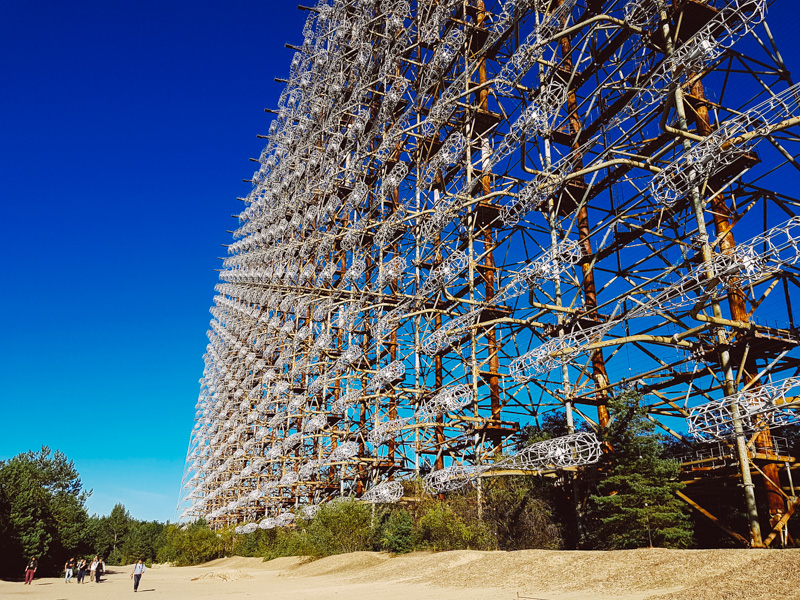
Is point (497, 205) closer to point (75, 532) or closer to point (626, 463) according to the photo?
point (626, 463)

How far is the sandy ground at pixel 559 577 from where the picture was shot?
9617mm

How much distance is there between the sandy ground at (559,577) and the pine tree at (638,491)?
3.67ft

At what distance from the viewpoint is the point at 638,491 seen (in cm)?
1386

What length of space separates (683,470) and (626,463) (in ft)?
8.01

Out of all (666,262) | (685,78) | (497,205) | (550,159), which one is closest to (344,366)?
(497,205)

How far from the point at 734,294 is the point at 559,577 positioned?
8372mm

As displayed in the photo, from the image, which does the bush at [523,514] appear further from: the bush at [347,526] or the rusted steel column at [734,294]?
the bush at [347,526]

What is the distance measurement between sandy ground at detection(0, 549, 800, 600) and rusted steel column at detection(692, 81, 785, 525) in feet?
11.4

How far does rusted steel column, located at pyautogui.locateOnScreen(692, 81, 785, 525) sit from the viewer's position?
1395 centimetres

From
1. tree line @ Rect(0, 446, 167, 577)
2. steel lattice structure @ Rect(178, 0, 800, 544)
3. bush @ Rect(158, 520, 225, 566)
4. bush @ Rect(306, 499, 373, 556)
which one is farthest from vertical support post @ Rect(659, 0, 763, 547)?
bush @ Rect(158, 520, 225, 566)

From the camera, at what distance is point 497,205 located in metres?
23.4

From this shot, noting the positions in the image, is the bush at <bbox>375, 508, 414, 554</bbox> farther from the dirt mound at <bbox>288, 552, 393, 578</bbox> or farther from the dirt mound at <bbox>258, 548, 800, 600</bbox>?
the dirt mound at <bbox>258, 548, 800, 600</bbox>

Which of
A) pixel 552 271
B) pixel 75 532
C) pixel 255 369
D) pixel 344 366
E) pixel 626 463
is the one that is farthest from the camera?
pixel 255 369

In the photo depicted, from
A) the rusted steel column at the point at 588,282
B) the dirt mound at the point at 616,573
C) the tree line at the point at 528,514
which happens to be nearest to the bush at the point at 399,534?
the tree line at the point at 528,514
